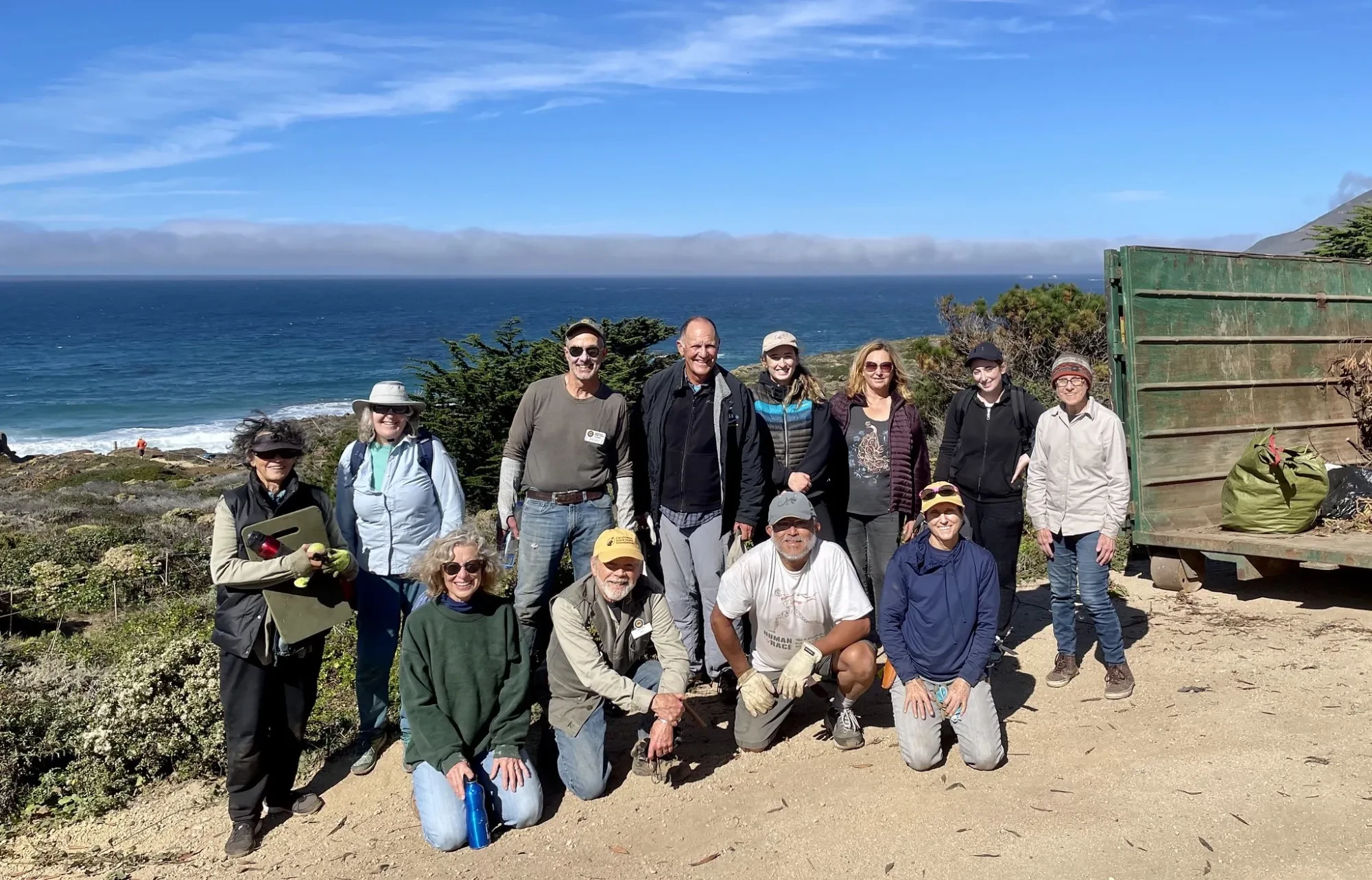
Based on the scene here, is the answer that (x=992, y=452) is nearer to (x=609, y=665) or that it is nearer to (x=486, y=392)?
(x=609, y=665)

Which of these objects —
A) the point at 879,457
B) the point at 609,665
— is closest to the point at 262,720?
the point at 609,665

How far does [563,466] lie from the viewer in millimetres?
5438

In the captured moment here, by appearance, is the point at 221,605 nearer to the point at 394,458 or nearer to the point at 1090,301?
the point at 394,458

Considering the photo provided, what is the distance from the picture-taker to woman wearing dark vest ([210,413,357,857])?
4.48 meters

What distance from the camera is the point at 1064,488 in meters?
5.70

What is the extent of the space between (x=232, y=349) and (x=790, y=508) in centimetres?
8373

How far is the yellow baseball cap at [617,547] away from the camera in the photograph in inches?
184

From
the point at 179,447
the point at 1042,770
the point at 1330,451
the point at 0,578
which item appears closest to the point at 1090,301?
the point at 1330,451

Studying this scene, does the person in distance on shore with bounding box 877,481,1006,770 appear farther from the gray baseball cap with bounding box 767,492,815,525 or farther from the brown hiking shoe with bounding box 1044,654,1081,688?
the brown hiking shoe with bounding box 1044,654,1081,688

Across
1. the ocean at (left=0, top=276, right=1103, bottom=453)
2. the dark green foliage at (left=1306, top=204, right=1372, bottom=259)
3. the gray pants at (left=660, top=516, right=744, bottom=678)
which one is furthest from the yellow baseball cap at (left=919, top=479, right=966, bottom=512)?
the ocean at (left=0, top=276, right=1103, bottom=453)

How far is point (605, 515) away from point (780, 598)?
105cm

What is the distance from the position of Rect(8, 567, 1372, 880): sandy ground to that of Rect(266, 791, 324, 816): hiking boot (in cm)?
7

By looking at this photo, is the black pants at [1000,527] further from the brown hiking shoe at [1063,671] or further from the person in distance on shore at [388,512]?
the person in distance on shore at [388,512]

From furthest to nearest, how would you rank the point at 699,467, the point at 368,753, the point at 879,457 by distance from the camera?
the point at 879,457 < the point at 699,467 < the point at 368,753
